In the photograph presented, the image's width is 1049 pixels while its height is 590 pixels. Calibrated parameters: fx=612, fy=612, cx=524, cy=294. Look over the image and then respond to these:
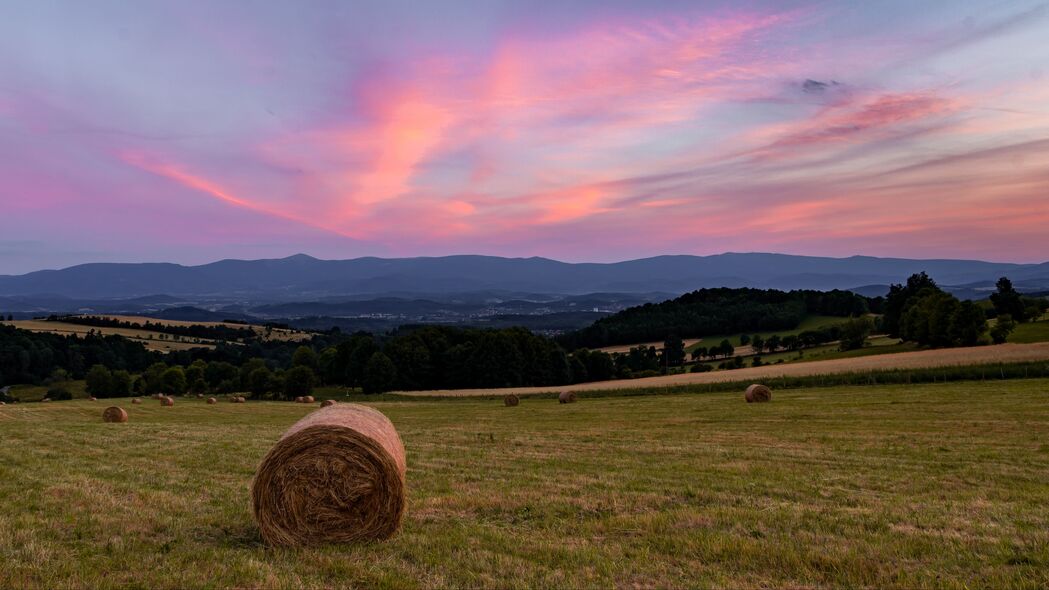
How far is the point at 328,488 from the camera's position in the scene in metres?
9.10

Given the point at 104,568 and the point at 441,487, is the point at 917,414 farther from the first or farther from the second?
the point at 104,568

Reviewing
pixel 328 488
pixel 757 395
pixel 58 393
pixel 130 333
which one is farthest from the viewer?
pixel 130 333

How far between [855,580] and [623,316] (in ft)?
425

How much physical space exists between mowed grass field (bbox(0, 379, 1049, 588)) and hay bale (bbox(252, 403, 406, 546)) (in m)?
0.36

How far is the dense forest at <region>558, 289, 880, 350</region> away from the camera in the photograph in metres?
112

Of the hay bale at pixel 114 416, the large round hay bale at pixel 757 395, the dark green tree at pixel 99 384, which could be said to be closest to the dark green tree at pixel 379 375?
the dark green tree at pixel 99 384

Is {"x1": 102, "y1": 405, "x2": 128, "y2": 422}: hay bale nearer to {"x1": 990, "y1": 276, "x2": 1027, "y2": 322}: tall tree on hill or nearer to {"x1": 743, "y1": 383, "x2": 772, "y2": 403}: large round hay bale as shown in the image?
{"x1": 743, "y1": 383, "x2": 772, "y2": 403}: large round hay bale

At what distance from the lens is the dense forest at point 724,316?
112 m

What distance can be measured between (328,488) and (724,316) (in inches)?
4611

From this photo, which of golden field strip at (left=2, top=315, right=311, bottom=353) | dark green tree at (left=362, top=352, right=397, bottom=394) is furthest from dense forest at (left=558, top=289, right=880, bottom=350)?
golden field strip at (left=2, top=315, right=311, bottom=353)

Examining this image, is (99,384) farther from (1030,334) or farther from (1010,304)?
(1010,304)

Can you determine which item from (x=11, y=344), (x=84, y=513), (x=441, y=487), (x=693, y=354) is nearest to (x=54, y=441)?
(x=84, y=513)

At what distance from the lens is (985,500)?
995 centimetres

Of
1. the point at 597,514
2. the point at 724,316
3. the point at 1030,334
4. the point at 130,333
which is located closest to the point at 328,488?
the point at 597,514
